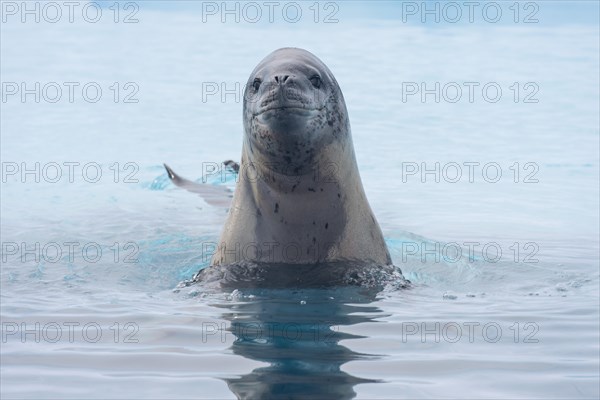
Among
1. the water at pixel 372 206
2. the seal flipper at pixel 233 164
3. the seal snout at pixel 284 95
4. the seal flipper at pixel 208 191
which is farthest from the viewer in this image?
the seal flipper at pixel 208 191

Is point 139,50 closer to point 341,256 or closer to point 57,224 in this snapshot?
point 57,224

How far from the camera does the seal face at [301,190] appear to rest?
5145mm

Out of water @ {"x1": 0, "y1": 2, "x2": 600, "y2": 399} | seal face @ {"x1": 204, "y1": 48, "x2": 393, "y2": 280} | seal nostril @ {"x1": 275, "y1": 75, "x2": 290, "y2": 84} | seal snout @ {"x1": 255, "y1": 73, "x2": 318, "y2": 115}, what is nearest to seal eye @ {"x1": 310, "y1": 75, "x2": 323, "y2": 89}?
seal face @ {"x1": 204, "y1": 48, "x2": 393, "y2": 280}

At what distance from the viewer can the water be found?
12.3 ft

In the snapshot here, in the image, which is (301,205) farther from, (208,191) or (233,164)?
(208,191)

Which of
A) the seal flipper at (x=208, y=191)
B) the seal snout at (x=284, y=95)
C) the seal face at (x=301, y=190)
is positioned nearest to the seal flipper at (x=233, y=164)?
the seal flipper at (x=208, y=191)

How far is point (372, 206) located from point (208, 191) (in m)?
1.56

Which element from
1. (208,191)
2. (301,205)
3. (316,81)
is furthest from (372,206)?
(316,81)

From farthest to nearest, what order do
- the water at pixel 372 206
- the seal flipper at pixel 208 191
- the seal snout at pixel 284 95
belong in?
the seal flipper at pixel 208 191
the seal snout at pixel 284 95
the water at pixel 372 206

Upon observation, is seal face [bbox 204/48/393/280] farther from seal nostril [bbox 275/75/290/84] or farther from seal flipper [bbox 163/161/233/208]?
seal flipper [bbox 163/161/233/208]

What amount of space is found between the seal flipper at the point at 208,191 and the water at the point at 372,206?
15 cm

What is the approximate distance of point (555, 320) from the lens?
4727 mm

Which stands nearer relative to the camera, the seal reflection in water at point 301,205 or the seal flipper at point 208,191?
the seal reflection in water at point 301,205

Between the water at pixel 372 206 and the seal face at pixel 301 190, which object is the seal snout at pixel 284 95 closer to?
the seal face at pixel 301 190
